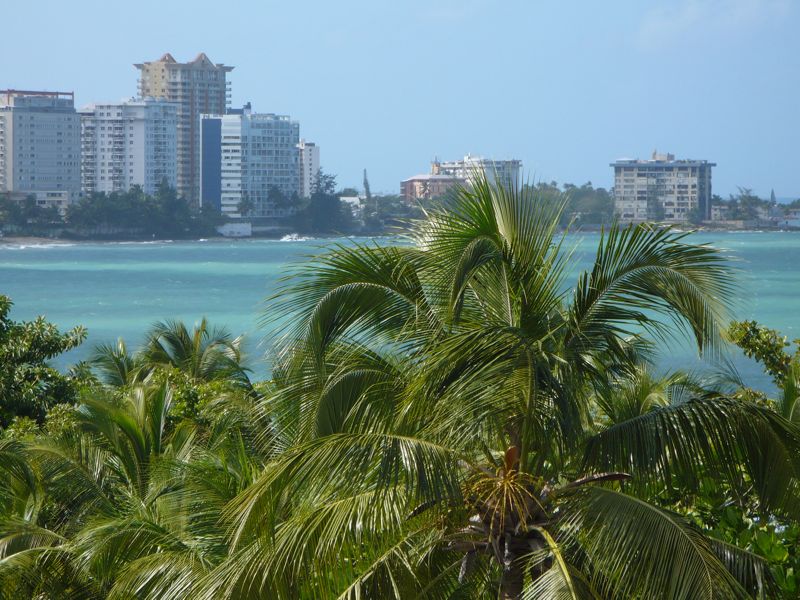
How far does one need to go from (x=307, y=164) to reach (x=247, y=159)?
2201cm

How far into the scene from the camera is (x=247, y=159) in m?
150

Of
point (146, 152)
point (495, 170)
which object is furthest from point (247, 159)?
point (495, 170)

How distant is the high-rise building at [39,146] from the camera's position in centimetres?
14250

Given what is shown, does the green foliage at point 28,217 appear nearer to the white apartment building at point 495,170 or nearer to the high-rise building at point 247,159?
the high-rise building at point 247,159

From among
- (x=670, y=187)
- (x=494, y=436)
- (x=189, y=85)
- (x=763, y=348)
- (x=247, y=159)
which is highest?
(x=189, y=85)

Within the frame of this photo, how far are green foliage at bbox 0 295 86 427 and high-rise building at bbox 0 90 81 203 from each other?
130 meters

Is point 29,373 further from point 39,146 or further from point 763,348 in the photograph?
point 39,146

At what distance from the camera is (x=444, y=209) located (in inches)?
245

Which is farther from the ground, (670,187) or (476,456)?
(670,187)

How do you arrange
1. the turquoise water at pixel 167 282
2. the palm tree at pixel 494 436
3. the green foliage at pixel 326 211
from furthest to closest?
1. the green foliage at pixel 326 211
2. the turquoise water at pixel 167 282
3. the palm tree at pixel 494 436

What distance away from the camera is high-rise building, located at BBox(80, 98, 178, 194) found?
146 metres

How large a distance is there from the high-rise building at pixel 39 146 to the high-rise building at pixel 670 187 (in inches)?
2551

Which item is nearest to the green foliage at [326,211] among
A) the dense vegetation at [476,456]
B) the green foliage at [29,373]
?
the green foliage at [29,373]

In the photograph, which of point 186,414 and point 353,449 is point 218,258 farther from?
point 353,449
